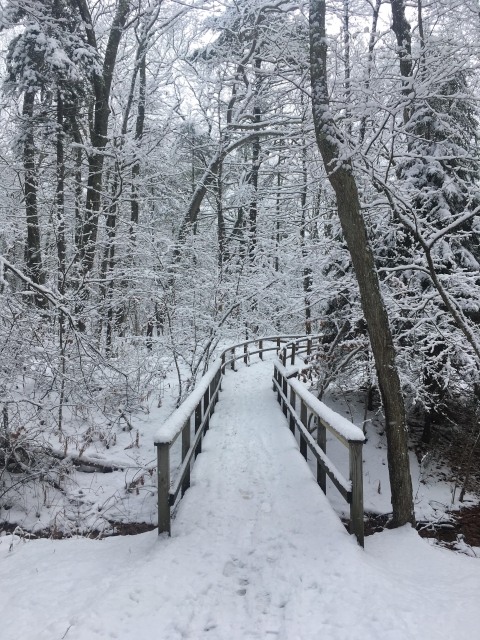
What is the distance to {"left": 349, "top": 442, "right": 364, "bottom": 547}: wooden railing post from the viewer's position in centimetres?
377

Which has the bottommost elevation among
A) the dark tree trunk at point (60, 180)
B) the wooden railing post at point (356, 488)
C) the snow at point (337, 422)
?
the wooden railing post at point (356, 488)

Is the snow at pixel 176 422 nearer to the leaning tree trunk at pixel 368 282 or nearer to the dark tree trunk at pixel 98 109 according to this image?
the leaning tree trunk at pixel 368 282

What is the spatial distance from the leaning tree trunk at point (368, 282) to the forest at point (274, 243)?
2cm

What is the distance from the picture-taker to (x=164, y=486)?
12.3 ft

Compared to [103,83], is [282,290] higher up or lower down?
lower down

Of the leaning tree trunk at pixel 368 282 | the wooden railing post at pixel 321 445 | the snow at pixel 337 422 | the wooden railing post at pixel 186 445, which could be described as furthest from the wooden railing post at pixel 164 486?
the leaning tree trunk at pixel 368 282

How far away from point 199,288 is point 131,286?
1920mm

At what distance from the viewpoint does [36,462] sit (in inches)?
242

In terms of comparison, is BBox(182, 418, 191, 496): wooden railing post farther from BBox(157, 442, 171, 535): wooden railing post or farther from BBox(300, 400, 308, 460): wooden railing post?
BBox(300, 400, 308, 460): wooden railing post

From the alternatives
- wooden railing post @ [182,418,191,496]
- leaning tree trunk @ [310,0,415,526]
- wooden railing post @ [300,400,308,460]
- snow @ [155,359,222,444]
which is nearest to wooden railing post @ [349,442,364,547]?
leaning tree trunk @ [310,0,415,526]

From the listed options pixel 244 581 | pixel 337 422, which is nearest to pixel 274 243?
pixel 337 422

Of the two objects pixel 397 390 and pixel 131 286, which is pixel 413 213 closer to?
pixel 397 390

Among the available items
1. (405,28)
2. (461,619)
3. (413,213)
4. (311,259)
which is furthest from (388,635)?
(405,28)

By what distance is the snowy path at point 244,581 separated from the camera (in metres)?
2.63
